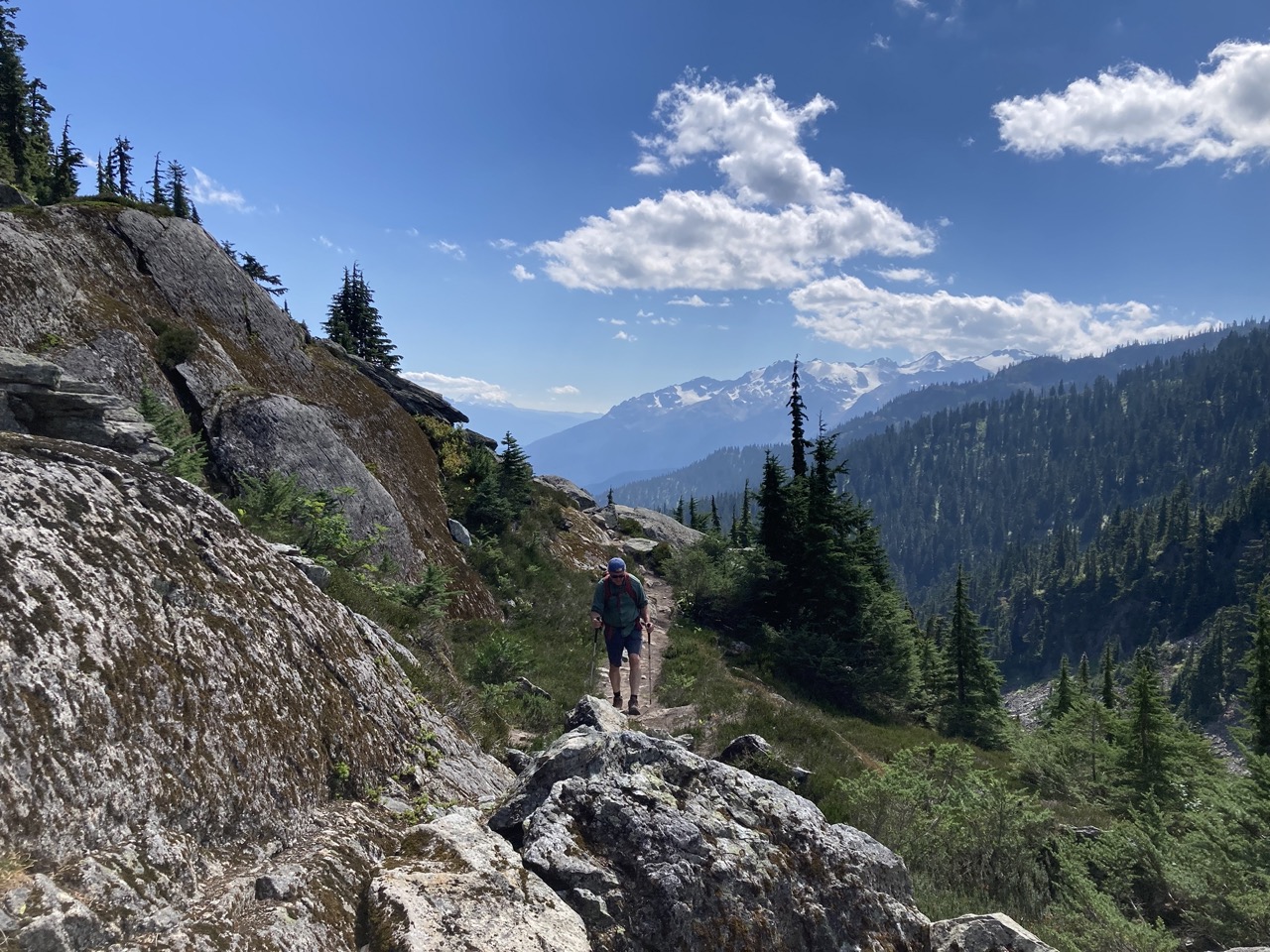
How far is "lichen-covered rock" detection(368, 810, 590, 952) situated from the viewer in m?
4.00

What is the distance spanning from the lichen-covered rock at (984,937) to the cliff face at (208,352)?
48.9 ft

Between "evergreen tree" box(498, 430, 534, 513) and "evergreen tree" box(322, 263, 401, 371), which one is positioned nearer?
"evergreen tree" box(498, 430, 534, 513)

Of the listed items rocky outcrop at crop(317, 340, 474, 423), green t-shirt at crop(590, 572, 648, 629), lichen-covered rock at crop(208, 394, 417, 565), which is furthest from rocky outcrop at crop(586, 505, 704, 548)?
green t-shirt at crop(590, 572, 648, 629)

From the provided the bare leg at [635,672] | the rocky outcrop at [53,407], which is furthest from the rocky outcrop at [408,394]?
the rocky outcrop at [53,407]

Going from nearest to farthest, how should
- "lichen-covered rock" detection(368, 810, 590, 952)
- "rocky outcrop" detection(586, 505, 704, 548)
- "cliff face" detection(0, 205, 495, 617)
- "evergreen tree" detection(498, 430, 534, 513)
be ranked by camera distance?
"lichen-covered rock" detection(368, 810, 590, 952) → "cliff face" detection(0, 205, 495, 617) → "evergreen tree" detection(498, 430, 534, 513) → "rocky outcrop" detection(586, 505, 704, 548)

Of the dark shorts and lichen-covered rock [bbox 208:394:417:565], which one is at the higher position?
lichen-covered rock [bbox 208:394:417:565]

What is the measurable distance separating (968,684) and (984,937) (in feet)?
111

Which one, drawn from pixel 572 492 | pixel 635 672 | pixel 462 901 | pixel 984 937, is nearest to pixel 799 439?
pixel 572 492

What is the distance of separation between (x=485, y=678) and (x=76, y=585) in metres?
10.4

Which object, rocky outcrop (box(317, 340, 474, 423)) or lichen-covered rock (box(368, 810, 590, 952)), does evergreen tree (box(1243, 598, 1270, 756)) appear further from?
rocky outcrop (box(317, 340, 474, 423))

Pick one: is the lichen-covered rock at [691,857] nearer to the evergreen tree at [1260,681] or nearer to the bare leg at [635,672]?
the bare leg at [635,672]

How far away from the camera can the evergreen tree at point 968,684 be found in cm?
3191

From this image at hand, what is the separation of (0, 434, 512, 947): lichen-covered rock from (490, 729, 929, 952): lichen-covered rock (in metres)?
1.30

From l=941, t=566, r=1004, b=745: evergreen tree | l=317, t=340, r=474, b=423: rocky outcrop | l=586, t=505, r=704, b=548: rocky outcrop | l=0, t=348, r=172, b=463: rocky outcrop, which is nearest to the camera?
l=0, t=348, r=172, b=463: rocky outcrop
